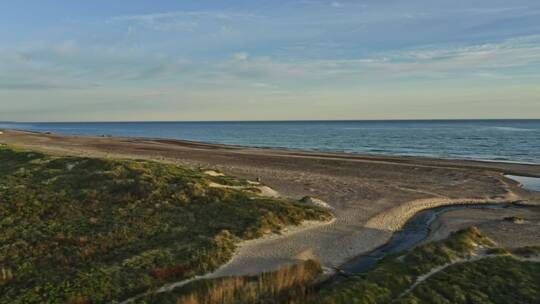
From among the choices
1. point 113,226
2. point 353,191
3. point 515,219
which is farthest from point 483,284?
point 353,191

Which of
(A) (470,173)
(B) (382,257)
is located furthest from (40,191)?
(A) (470,173)

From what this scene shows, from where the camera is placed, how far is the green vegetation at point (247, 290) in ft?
50.5

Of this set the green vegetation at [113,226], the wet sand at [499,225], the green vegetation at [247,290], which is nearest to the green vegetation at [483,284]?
the green vegetation at [247,290]

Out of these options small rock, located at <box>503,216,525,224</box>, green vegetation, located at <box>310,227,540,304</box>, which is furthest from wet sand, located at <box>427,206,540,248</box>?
green vegetation, located at <box>310,227,540,304</box>

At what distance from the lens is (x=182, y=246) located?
69.6 feet

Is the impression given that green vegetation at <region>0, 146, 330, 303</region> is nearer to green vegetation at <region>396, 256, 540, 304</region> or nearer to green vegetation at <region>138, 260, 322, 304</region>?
green vegetation at <region>138, 260, 322, 304</region>

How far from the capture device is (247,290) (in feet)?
52.5

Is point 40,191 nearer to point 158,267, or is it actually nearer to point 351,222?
point 158,267

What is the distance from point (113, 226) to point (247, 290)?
1168cm

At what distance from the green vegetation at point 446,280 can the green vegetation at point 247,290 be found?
1.30 m

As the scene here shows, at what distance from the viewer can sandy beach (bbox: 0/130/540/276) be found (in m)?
22.0

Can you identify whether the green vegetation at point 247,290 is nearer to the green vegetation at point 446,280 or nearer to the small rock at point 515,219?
the green vegetation at point 446,280

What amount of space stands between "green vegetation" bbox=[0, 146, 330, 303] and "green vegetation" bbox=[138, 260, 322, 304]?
1419mm

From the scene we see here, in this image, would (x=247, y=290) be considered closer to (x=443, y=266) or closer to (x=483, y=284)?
(x=443, y=266)
